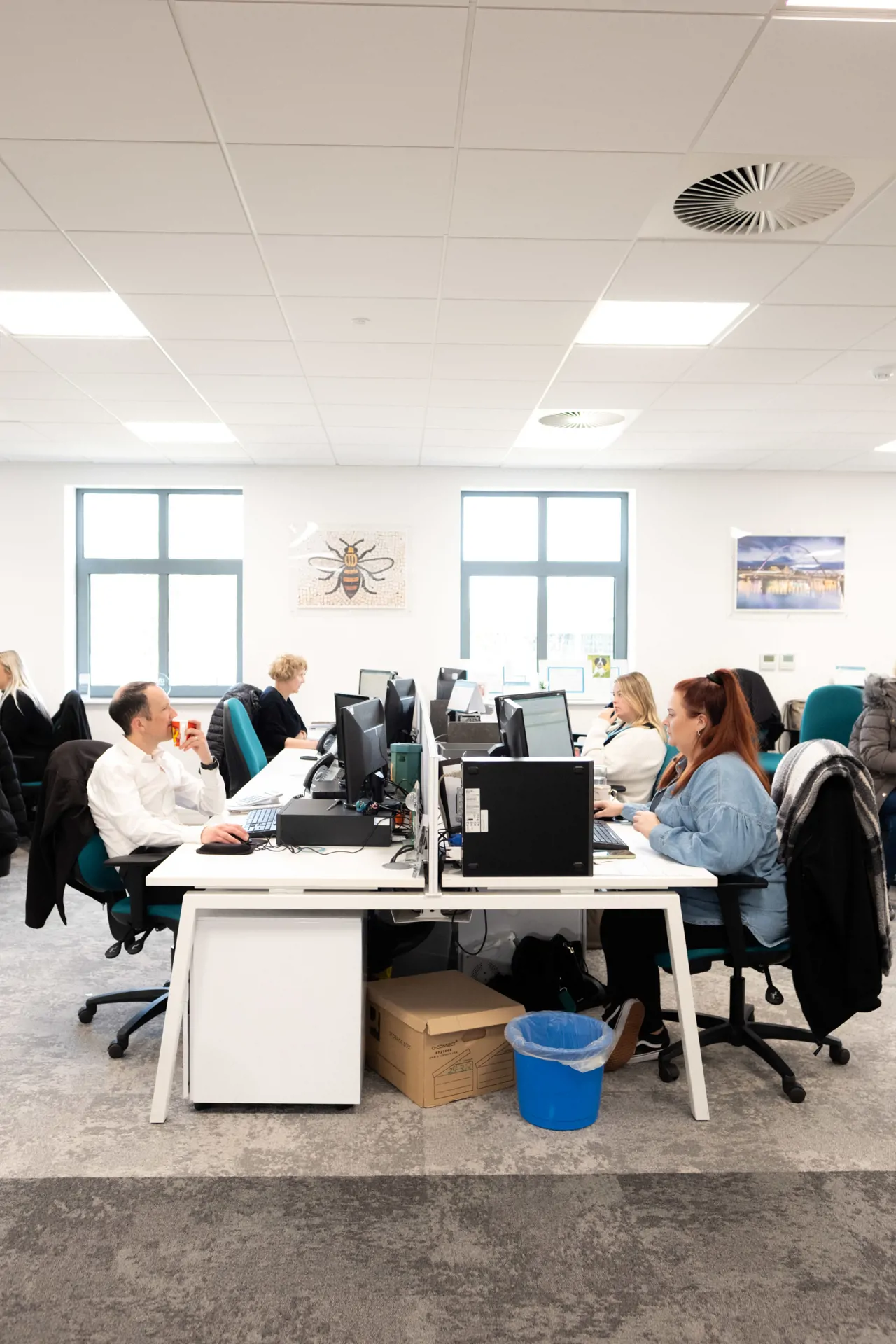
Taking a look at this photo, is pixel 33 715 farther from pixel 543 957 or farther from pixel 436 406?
pixel 543 957

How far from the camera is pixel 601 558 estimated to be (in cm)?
770

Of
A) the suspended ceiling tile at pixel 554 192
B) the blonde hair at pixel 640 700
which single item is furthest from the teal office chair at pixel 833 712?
the suspended ceiling tile at pixel 554 192

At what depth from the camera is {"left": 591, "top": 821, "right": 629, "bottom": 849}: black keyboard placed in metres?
2.87

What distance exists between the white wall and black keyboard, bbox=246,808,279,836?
3.97 meters

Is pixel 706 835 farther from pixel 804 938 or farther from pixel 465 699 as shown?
pixel 465 699

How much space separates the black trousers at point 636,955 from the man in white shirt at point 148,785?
3.92 ft

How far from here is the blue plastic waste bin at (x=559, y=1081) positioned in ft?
8.21

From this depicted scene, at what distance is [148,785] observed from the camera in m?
3.25

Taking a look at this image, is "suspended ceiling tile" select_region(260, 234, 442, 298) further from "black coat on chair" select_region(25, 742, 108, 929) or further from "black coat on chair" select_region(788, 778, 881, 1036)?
"black coat on chair" select_region(788, 778, 881, 1036)

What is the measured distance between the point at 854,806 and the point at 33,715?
475 centimetres

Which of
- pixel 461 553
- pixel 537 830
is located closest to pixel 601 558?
pixel 461 553

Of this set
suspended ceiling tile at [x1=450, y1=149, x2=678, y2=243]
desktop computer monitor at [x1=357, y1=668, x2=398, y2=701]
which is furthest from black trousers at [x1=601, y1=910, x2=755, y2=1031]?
desktop computer monitor at [x1=357, y1=668, x2=398, y2=701]

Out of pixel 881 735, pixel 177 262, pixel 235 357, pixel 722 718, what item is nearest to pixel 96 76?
pixel 177 262

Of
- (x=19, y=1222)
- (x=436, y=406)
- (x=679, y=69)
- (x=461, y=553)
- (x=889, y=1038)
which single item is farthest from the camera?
(x=461, y=553)
